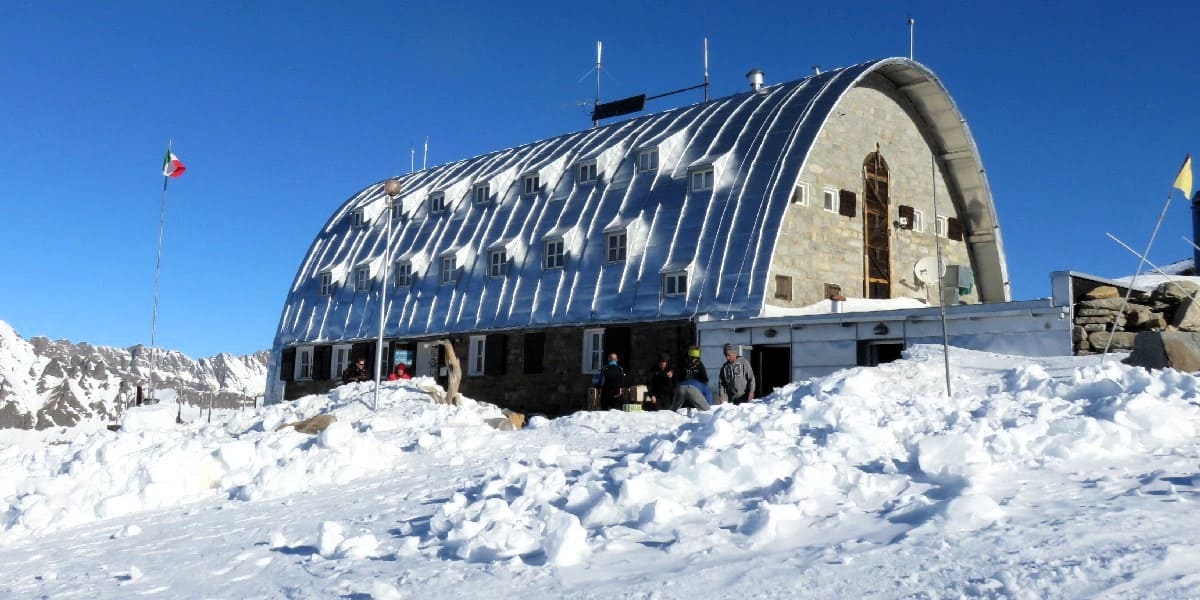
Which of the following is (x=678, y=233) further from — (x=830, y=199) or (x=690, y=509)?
(x=690, y=509)

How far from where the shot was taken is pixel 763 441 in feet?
32.4

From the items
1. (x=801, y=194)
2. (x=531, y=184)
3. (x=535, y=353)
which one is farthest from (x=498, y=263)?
(x=801, y=194)

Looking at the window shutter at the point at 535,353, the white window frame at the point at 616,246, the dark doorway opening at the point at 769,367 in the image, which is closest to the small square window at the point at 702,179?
the white window frame at the point at 616,246

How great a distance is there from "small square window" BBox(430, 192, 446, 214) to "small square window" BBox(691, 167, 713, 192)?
11.9m

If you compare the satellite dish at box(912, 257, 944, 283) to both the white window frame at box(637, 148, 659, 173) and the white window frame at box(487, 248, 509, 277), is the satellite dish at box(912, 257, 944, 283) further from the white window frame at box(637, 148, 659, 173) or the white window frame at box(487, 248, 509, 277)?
the white window frame at box(487, 248, 509, 277)

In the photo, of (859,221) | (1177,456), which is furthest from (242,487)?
(859,221)

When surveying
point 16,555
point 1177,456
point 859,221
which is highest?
point 859,221

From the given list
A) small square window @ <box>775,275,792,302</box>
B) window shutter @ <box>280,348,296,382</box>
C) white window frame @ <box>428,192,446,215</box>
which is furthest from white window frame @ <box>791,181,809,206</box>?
window shutter @ <box>280,348,296,382</box>

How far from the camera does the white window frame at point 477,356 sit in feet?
102

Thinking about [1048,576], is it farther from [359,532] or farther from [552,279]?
[552,279]

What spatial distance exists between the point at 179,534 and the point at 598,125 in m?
29.4

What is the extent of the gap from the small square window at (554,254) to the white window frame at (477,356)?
10.3 ft

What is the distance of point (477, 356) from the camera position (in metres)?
31.5

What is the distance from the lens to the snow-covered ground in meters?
6.39
